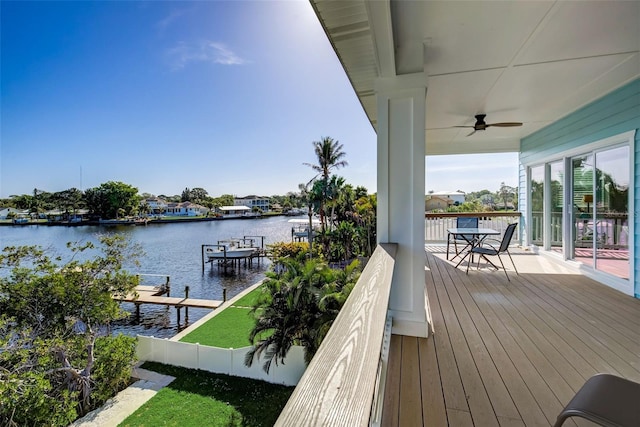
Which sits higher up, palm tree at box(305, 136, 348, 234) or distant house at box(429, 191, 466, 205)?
palm tree at box(305, 136, 348, 234)

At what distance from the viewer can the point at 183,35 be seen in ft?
46.4

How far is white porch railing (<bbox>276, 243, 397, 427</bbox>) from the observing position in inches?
16.8

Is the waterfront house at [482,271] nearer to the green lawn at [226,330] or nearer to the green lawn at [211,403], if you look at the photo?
the green lawn at [211,403]

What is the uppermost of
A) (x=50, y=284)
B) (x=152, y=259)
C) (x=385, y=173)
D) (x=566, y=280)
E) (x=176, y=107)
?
(x=176, y=107)

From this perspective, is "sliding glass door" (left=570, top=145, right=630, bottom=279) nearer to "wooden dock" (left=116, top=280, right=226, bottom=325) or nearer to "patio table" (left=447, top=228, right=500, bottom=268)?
"patio table" (left=447, top=228, right=500, bottom=268)

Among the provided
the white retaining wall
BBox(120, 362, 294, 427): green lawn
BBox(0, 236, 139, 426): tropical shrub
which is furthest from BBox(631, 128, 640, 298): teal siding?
BBox(0, 236, 139, 426): tropical shrub

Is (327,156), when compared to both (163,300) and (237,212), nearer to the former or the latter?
(163,300)

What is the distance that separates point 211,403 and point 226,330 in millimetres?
2655

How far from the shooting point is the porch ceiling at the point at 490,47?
189 centimetres

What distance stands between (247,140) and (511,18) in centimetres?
2656

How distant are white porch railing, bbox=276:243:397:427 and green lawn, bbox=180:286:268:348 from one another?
6765 millimetres

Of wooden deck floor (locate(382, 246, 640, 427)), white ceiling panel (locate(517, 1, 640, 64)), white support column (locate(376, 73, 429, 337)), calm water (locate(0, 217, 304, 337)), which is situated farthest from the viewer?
calm water (locate(0, 217, 304, 337))

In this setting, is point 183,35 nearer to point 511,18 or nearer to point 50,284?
point 50,284

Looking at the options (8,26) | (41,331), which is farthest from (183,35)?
(41,331)
